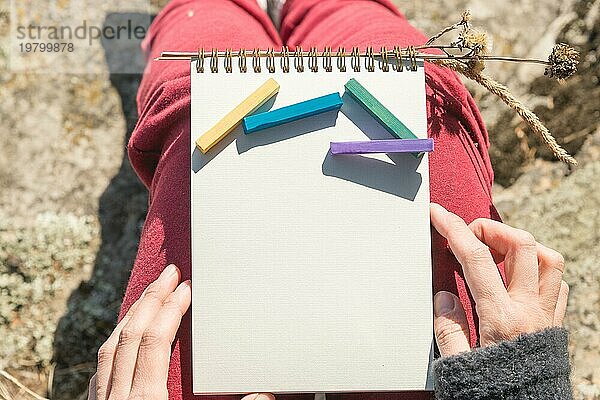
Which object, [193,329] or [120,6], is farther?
[120,6]

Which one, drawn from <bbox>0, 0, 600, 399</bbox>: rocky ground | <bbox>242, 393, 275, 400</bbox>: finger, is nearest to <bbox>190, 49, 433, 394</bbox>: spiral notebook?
<bbox>242, 393, 275, 400</bbox>: finger

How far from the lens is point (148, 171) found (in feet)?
4.04

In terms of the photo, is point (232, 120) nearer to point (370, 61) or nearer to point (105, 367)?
point (370, 61)

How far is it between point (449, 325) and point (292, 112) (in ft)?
1.15

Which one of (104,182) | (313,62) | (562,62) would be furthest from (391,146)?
(104,182)

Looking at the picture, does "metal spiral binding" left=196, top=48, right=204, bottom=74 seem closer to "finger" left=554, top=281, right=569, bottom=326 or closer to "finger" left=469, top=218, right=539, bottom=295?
"finger" left=469, top=218, right=539, bottom=295

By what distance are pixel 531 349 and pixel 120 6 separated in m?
1.29

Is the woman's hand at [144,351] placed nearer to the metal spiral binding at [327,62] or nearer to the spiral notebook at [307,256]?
the spiral notebook at [307,256]

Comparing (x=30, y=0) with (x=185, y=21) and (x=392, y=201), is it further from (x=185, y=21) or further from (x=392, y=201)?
(x=392, y=201)

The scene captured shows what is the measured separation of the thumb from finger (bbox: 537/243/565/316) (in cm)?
11

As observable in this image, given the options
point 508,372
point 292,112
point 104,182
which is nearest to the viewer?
point 508,372

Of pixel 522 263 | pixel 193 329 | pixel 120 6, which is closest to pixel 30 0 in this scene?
pixel 120 6

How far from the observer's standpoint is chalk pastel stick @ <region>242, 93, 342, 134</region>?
942mm

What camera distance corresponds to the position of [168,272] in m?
1.00
